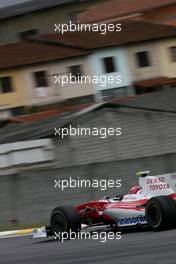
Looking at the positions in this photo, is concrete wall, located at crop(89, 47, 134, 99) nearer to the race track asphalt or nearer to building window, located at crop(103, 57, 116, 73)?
building window, located at crop(103, 57, 116, 73)

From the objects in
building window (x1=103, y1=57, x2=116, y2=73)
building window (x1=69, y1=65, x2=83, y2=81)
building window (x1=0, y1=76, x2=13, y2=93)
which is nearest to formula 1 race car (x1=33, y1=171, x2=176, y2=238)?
building window (x1=69, y1=65, x2=83, y2=81)

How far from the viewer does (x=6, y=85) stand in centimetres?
4612

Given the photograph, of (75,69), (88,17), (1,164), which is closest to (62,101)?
(75,69)

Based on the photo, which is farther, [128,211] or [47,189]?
[47,189]

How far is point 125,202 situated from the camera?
1213 centimetres

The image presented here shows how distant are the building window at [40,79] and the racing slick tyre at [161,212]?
115 feet

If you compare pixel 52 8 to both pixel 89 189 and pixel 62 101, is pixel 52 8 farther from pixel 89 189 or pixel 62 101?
pixel 89 189

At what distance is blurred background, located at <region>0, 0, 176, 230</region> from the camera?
20.0 metres

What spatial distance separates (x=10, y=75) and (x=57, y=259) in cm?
3741

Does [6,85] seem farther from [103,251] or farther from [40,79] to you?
[103,251]

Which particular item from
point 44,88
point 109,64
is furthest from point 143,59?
point 44,88

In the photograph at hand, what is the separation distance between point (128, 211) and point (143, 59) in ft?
118

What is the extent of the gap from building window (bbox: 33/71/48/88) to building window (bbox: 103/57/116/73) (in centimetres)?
374

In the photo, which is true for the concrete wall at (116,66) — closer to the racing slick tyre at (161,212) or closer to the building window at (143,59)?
the building window at (143,59)
